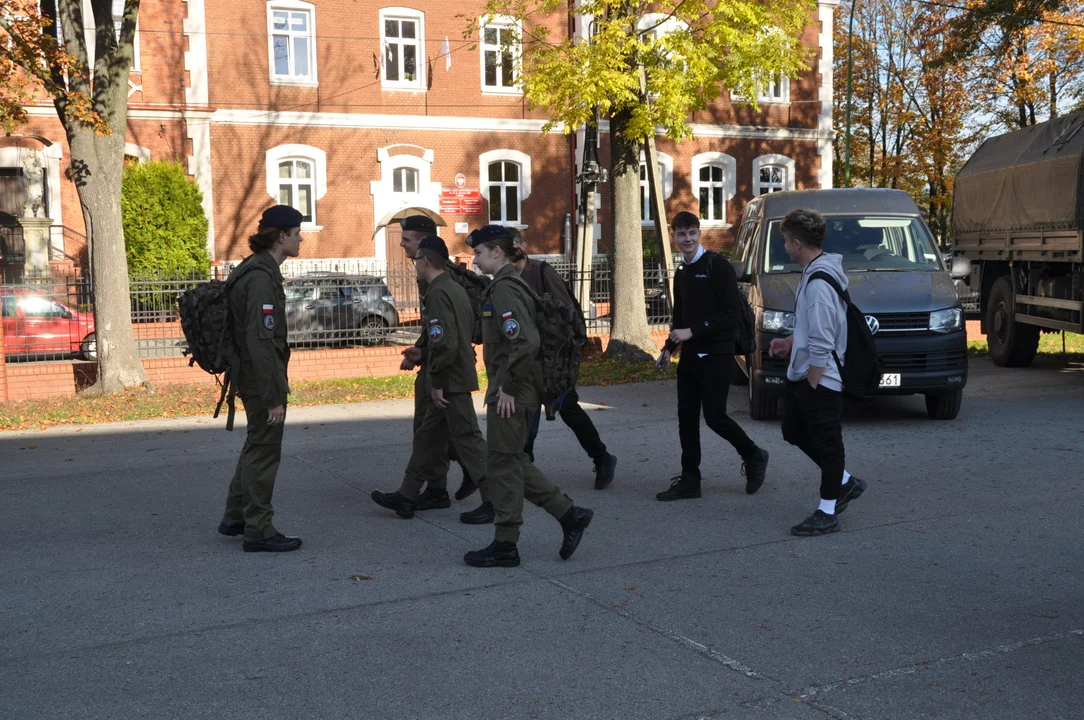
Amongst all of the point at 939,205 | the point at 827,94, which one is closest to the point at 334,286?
the point at 827,94

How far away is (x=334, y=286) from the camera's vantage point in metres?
16.4

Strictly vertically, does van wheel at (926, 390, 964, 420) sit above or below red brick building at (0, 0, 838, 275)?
below

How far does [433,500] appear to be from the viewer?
7.53 m

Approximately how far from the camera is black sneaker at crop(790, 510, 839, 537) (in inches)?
260

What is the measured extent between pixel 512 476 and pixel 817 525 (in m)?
1.93

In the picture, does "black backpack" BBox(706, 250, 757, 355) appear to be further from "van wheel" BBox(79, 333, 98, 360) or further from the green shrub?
the green shrub

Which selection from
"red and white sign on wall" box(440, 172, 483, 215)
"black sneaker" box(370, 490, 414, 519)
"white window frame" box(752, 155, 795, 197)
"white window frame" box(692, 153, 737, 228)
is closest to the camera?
"black sneaker" box(370, 490, 414, 519)

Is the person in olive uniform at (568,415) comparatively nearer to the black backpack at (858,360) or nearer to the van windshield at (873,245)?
the black backpack at (858,360)

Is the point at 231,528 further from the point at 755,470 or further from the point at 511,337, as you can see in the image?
the point at 755,470

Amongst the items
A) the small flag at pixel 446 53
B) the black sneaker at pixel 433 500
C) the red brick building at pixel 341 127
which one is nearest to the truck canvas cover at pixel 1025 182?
the black sneaker at pixel 433 500

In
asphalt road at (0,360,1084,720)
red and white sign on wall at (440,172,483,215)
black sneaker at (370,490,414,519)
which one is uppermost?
red and white sign on wall at (440,172,483,215)

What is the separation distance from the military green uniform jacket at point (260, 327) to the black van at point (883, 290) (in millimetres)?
4644

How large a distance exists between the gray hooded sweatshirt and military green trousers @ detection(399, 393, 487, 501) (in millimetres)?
1934

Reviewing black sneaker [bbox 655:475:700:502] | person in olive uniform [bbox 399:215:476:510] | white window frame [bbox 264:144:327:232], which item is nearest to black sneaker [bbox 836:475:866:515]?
black sneaker [bbox 655:475:700:502]
